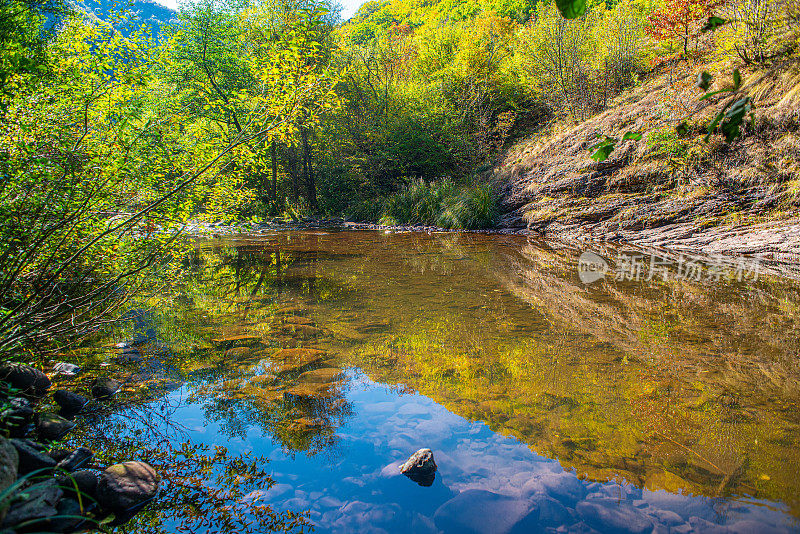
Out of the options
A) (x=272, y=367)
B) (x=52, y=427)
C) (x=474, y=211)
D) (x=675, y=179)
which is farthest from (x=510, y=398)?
(x=474, y=211)

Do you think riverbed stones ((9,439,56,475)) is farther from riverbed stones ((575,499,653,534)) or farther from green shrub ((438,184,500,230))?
green shrub ((438,184,500,230))

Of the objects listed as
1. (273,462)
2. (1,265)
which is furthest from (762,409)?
(1,265)

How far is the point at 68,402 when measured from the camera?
3475 millimetres

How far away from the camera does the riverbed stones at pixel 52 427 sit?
3.06 m

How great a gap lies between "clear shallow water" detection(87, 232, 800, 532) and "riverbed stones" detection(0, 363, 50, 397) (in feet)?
3.42

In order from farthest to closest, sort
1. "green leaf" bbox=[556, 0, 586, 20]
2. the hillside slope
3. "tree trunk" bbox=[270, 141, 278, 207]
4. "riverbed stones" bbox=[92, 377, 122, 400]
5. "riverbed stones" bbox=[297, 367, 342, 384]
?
"tree trunk" bbox=[270, 141, 278, 207] → the hillside slope → "riverbed stones" bbox=[297, 367, 342, 384] → "riverbed stones" bbox=[92, 377, 122, 400] → "green leaf" bbox=[556, 0, 586, 20]

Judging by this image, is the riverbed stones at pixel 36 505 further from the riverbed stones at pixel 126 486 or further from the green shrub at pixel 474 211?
the green shrub at pixel 474 211

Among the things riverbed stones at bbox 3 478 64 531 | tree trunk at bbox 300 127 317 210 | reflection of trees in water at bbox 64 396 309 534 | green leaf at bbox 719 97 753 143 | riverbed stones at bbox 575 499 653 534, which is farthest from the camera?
tree trunk at bbox 300 127 317 210

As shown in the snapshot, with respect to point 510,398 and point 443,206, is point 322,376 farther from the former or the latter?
point 443,206

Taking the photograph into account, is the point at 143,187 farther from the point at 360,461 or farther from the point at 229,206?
the point at 360,461

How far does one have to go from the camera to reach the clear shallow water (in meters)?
2.48

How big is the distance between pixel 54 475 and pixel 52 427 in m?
0.78

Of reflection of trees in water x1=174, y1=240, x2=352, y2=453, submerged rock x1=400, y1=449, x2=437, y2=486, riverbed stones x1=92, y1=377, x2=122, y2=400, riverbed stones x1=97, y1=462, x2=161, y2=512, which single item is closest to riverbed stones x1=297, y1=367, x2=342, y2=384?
reflection of trees in water x1=174, y1=240, x2=352, y2=453

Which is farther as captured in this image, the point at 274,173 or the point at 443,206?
the point at 274,173
